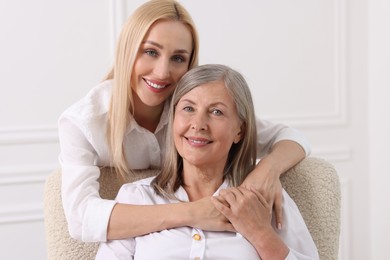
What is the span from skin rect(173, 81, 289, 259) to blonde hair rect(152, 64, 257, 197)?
0.7 inches

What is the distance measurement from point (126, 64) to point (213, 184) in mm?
403

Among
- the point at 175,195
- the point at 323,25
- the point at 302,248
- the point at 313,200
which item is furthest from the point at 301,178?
the point at 323,25

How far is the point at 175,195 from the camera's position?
1.60 meters

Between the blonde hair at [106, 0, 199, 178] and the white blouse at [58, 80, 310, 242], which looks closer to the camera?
the white blouse at [58, 80, 310, 242]

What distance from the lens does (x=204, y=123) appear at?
1505mm

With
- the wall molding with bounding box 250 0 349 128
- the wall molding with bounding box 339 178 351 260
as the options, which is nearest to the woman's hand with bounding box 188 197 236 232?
the wall molding with bounding box 250 0 349 128

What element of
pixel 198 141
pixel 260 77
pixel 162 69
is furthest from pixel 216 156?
pixel 260 77

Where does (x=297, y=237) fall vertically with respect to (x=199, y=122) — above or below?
below

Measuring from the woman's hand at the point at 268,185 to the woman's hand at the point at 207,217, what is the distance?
0.11 meters

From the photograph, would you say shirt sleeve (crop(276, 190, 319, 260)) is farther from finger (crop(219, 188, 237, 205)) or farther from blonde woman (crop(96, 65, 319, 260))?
finger (crop(219, 188, 237, 205))

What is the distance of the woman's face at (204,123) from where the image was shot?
1509 mm

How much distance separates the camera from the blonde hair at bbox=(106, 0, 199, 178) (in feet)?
5.49

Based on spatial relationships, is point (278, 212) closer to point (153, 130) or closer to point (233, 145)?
point (233, 145)

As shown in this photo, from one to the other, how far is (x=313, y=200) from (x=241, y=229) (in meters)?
0.30
